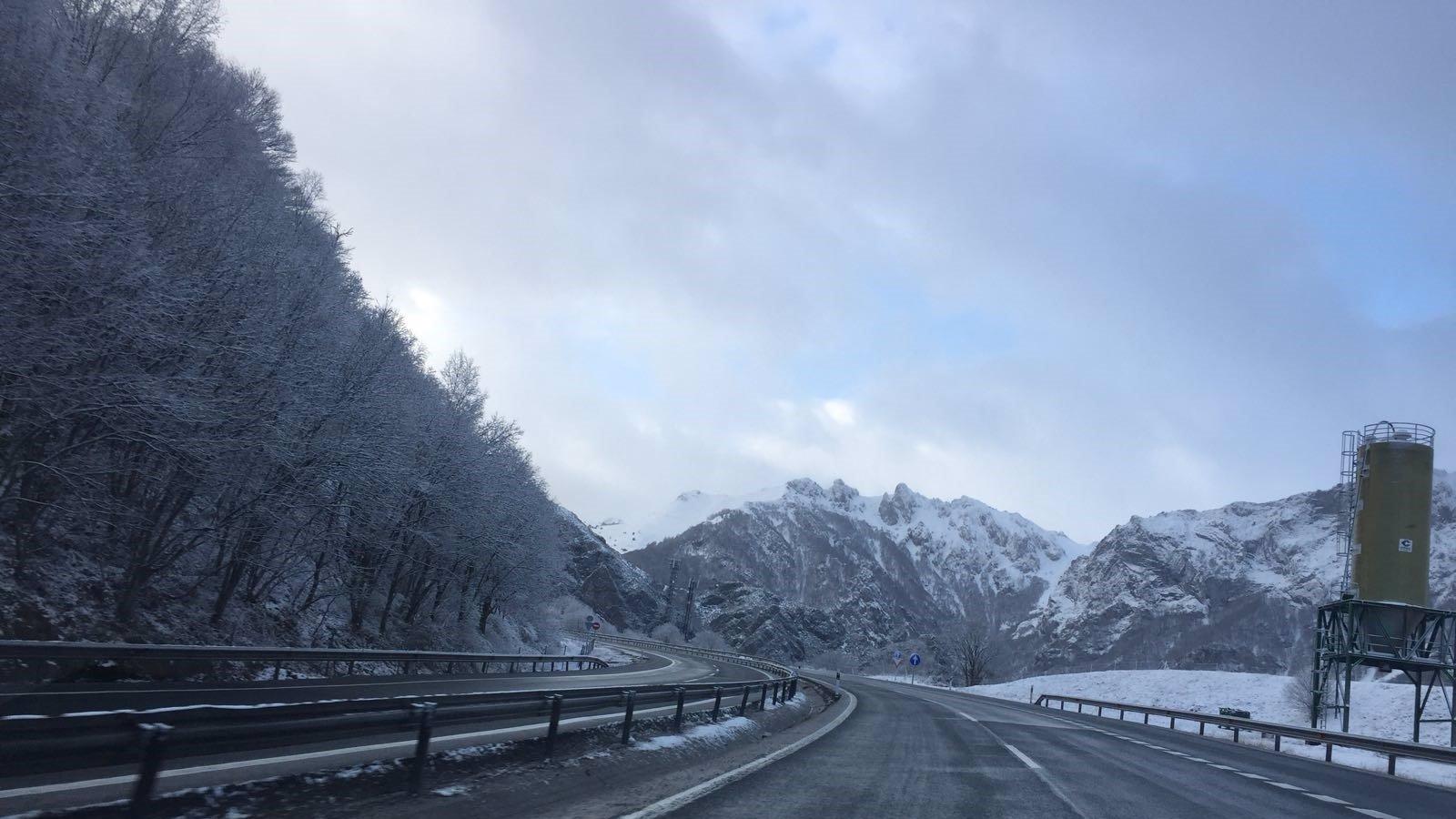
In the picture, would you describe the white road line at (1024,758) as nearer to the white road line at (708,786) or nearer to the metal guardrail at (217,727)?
the white road line at (708,786)

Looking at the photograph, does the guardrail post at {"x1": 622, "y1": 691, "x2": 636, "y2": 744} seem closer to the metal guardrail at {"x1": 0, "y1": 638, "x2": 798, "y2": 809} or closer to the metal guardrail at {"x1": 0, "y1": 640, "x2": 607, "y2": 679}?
the metal guardrail at {"x1": 0, "y1": 638, "x2": 798, "y2": 809}

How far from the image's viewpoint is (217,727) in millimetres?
6332

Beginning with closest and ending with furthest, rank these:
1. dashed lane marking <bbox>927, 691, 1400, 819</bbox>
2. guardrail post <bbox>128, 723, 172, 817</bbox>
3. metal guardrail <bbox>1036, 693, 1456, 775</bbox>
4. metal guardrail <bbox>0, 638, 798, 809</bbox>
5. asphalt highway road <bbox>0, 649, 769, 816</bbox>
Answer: metal guardrail <bbox>0, 638, 798, 809</bbox> → guardrail post <bbox>128, 723, 172, 817</bbox> → asphalt highway road <bbox>0, 649, 769, 816</bbox> → dashed lane marking <bbox>927, 691, 1400, 819</bbox> → metal guardrail <bbox>1036, 693, 1456, 775</bbox>

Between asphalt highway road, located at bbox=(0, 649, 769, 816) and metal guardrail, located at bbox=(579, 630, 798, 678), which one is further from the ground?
asphalt highway road, located at bbox=(0, 649, 769, 816)

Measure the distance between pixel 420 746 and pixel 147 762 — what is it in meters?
2.82

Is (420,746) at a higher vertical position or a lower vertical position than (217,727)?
lower

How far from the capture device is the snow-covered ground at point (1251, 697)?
2659 centimetres

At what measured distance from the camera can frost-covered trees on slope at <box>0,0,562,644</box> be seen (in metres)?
16.0

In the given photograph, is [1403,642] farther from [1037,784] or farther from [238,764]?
[238,764]

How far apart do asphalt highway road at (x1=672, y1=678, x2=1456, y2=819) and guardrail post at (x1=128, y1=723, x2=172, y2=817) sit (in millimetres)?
4349

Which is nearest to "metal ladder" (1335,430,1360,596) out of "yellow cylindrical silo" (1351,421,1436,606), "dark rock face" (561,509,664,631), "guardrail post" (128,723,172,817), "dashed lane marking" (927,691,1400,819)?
"yellow cylindrical silo" (1351,421,1436,606)

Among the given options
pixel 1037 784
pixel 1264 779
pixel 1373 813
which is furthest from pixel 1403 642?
pixel 1037 784

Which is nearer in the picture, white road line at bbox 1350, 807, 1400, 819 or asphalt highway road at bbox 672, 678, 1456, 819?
asphalt highway road at bbox 672, 678, 1456, 819

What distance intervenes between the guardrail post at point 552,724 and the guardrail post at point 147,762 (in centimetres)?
528
